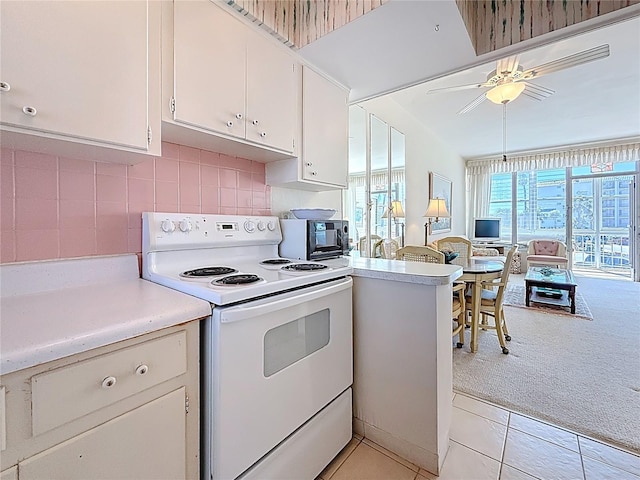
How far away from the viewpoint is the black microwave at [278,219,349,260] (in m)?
1.84

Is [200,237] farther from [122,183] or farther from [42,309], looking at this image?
[42,309]

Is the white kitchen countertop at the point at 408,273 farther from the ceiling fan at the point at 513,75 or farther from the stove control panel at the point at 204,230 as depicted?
the ceiling fan at the point at 513,75

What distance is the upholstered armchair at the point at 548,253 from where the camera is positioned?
5.72 meters

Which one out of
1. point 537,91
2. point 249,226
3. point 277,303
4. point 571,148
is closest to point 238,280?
point 277,303

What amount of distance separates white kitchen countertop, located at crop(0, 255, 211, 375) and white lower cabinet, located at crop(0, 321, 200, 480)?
39 millimetres

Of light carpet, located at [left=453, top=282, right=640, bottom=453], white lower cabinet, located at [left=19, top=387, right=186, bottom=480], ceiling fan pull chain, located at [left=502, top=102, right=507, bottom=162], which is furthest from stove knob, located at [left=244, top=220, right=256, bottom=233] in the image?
ceiling fan pull chain, located at [left=502, top=102, right=507, bottom=162]

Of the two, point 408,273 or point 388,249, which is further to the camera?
point 388,249

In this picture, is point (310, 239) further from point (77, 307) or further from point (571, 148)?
point (571, 148)

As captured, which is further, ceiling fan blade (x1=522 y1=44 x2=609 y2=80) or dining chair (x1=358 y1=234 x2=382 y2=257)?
dining chair (x1=358 y1=234 x2=382 y2=257)

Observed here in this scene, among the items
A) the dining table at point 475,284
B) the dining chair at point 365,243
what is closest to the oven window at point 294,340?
the dining table at point 475,284

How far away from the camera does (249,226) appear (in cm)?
177

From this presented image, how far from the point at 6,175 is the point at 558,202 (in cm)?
841

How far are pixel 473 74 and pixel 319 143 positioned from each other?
8.02 ft

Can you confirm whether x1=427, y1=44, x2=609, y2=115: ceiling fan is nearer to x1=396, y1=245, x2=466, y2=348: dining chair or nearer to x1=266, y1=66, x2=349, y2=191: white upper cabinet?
x1=266, y1=66, x2=349, y2=191: white upper cabinet
